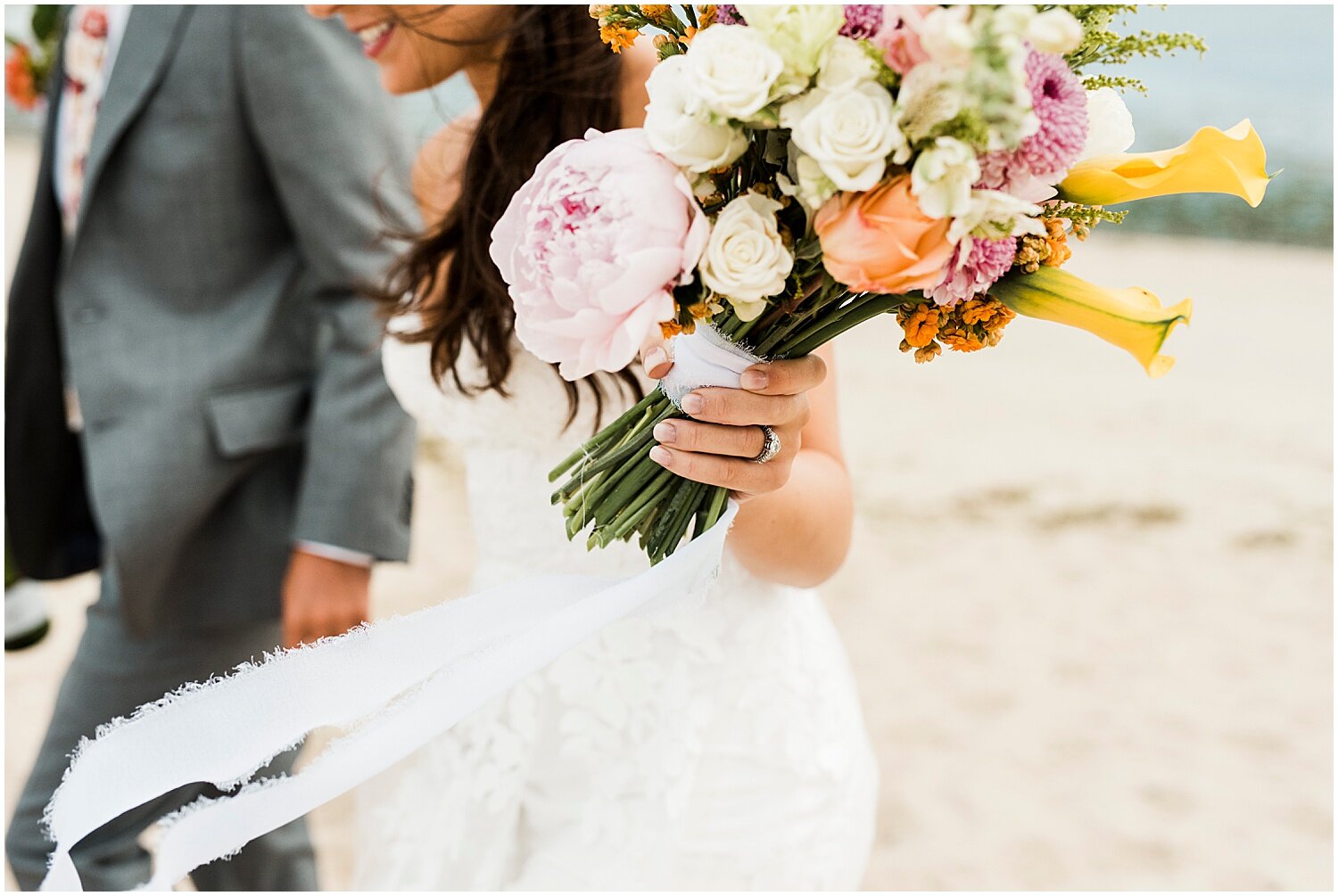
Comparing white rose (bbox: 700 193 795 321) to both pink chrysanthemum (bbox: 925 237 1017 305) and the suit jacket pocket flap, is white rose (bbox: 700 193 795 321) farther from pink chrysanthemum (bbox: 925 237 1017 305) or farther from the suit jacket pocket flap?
the suit jacket pocket flap

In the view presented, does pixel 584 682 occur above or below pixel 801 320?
below

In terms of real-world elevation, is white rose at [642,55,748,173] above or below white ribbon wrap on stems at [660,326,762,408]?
above

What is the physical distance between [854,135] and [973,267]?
161 mm

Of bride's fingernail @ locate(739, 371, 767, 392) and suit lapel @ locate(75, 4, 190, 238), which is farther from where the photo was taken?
suit lapel @ locate(75, 4, 190, 238)

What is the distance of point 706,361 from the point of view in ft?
3.51

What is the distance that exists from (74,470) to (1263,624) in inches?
184

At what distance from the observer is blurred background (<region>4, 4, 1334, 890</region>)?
3.35 meters

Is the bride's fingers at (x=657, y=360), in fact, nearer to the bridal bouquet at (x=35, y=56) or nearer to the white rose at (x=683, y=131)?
the white rose at (x=683, y=131)

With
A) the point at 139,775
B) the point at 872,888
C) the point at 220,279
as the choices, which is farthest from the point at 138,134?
the point at 872,888

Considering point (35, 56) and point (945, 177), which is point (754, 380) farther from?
point (35, 56)

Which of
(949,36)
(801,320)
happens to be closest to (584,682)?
(801,320)

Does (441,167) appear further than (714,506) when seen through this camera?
Yes

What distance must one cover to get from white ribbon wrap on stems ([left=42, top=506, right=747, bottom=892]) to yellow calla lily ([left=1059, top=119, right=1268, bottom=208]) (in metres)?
0.49

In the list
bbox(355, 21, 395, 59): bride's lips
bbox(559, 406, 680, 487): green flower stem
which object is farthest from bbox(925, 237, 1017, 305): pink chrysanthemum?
bbox(355, 21, 395, 59): bride's lips
